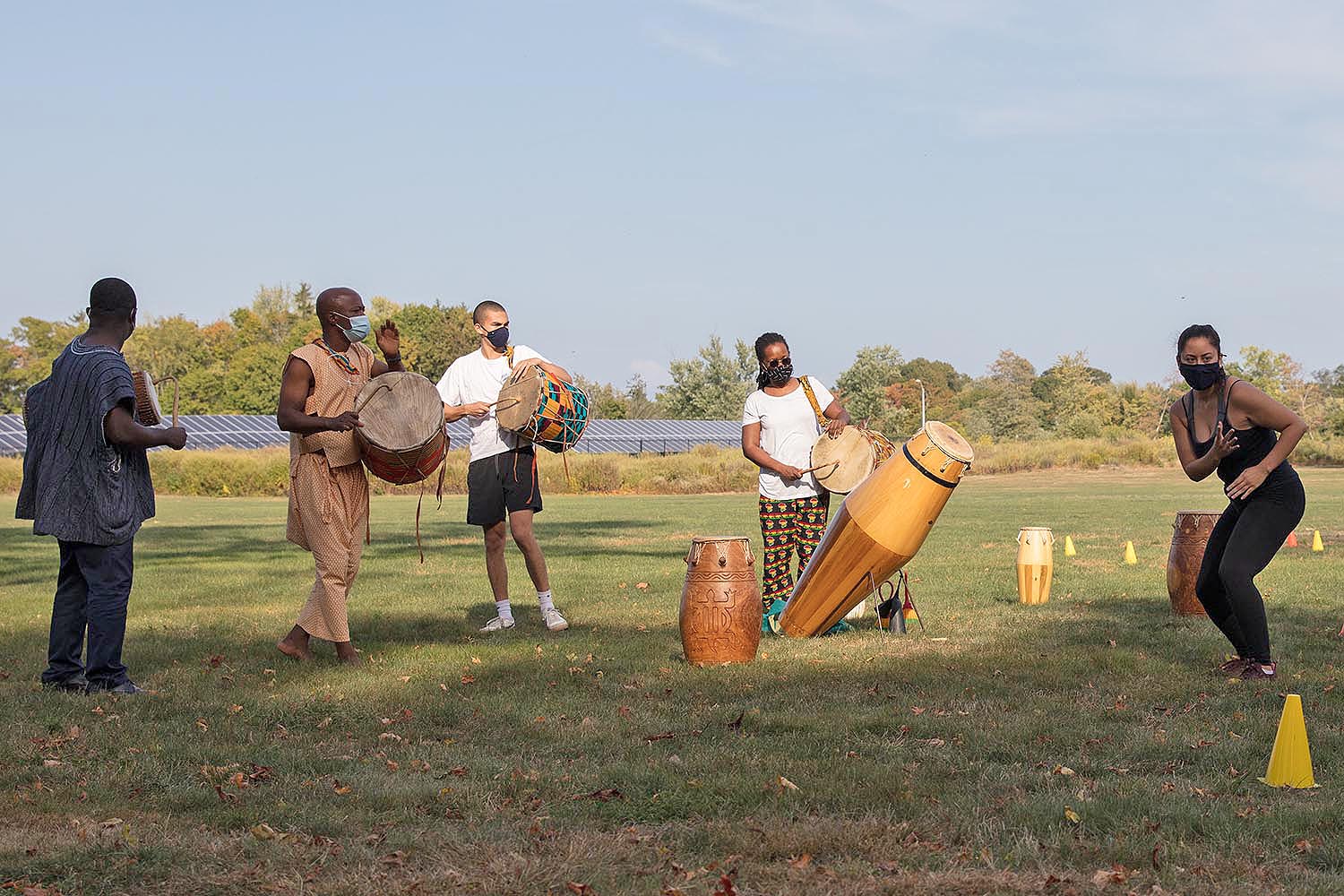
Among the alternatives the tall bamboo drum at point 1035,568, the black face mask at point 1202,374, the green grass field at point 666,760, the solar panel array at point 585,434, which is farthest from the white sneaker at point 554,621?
the solar panel array at point 585,434

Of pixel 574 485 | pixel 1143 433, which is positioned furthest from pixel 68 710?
pixel 1143 433

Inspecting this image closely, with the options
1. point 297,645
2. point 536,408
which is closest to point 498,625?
point 536,408

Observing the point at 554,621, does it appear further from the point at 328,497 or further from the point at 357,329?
the point at 357,329

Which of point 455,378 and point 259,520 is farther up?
point 455,378

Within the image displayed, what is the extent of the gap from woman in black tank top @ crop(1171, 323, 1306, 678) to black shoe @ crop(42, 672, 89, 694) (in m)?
6.29

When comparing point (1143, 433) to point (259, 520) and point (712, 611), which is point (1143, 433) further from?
point (712, 611)

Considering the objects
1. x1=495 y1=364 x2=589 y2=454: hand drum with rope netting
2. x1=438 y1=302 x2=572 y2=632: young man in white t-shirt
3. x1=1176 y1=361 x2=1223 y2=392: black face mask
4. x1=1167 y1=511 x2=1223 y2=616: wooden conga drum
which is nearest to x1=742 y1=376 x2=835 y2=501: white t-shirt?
x1=495 y1=364 x2=589 y2=454: hand drum with rope netting

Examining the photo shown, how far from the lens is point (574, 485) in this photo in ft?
142

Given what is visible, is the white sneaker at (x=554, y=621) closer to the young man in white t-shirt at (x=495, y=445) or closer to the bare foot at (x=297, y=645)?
the young man in white t-shirt at (x=495, y=445)

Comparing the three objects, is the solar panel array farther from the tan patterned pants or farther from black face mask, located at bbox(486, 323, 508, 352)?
the tan patterned pants

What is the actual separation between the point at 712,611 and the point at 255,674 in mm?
2788

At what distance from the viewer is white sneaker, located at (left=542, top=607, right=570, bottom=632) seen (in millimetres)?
10195

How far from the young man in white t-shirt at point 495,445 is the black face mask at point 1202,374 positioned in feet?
14.2

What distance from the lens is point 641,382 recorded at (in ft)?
331
